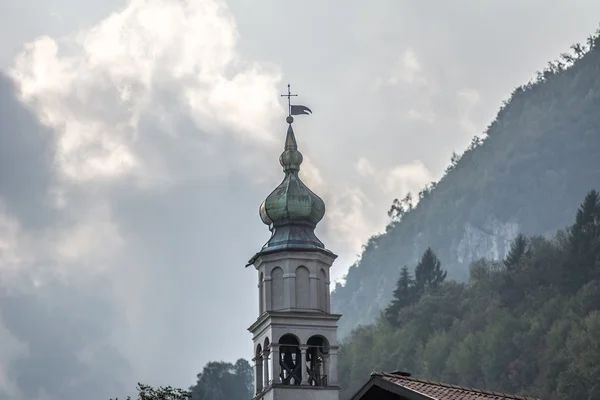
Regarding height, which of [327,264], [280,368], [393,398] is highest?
[327,264]

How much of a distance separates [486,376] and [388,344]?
2349cm

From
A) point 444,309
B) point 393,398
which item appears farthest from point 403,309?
point 393,398

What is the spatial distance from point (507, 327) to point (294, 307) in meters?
108

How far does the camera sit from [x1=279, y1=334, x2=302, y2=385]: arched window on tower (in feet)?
188

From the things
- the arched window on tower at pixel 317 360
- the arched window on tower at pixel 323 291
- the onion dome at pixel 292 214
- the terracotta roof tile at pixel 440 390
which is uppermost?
the onion dome at pixel 292 214

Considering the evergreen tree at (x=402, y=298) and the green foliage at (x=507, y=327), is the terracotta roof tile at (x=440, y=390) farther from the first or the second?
the evergreen tree at (x=402, y=298)

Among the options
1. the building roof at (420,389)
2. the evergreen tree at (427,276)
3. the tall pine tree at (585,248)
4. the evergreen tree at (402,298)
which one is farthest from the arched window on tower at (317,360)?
the evergreen tree at (427,276)

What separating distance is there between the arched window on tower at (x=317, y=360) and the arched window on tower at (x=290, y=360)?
0.35 meters

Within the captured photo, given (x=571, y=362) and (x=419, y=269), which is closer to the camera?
(x=571, y=362)

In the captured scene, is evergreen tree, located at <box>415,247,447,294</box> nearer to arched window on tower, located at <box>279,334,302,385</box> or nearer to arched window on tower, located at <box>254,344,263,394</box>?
arched window on tower, located at <box>254,344,263,394</box>

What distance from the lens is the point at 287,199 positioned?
60.4 metres

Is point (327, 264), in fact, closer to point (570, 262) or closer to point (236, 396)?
point (570, 262)

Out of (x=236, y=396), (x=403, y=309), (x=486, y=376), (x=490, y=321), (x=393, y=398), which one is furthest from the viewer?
(x=236, y=396)

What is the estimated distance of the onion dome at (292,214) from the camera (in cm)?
5959
